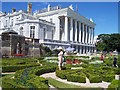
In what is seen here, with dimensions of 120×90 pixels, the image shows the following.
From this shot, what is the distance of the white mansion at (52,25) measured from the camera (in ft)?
185

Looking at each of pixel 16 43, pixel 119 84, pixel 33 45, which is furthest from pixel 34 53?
pixel 119 84

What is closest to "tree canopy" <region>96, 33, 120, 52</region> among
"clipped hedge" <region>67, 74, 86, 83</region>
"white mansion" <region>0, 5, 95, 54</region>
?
"white mansion" <region>0, 5, 95, 54</region>

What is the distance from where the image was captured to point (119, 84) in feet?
26.0

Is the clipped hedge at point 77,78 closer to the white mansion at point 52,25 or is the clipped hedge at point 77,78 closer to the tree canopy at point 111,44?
the white mansion at point 52,25

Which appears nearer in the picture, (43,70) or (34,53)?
(43,70)

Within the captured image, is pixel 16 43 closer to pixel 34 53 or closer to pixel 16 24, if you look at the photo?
pixel 34 53

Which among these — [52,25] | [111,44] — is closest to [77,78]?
[52,25]

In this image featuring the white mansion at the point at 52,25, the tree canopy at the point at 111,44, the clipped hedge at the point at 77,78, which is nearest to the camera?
the clipped hedge at the point at 77,78

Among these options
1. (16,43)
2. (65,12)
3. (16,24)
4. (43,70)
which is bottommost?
(43,70)

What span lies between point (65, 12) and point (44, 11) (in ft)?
30.8

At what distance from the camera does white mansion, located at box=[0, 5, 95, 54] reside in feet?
185

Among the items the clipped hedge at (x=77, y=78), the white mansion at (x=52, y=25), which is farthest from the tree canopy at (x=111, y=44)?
the clipped hedge at (x=77, y=78)

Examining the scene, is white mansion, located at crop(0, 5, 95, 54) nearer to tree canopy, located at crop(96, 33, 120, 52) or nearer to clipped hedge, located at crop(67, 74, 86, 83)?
tree canopy, located at crop(96, 33, 120, 52)

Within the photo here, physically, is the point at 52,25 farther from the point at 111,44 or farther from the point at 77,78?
the point at 77,78
